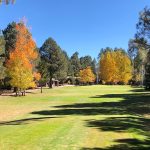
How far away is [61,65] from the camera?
111 meters

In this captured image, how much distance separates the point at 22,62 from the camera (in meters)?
62.0

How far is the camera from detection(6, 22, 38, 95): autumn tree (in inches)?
2424

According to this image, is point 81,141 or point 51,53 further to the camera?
point 51,53

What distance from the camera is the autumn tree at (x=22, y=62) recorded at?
61.6 m

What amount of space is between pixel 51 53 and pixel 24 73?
157 feet

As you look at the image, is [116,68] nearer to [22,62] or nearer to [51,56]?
[51,56]

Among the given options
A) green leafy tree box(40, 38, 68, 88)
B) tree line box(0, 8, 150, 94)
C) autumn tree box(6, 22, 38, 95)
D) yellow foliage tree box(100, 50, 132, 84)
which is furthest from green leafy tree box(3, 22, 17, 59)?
yellow foliage tree box(100, 50, 132, 84)

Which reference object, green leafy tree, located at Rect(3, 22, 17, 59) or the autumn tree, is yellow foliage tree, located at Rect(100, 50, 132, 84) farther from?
the autumn tree

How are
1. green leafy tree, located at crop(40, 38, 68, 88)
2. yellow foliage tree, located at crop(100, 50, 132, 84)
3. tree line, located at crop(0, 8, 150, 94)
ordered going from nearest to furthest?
tree line, located at crop(0, 8, 150, 94)
green leafy tree, located at crop(40, 38, 68, 88)
yellow foliage tree, located at crop(100, 50, 132, 84)

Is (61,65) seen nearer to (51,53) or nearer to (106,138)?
(51,53)

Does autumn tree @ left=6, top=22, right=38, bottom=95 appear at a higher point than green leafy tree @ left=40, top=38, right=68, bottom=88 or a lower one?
lower

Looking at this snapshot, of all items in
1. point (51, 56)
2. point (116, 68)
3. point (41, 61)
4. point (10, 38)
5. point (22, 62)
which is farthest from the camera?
point (116, 68)

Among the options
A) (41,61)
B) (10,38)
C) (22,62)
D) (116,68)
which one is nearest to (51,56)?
(41,61)

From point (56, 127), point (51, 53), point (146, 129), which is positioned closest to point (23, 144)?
point (56, 127)
